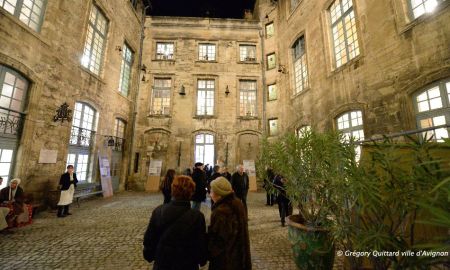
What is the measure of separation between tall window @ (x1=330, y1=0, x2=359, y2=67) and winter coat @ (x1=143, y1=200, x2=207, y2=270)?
26.1 ft

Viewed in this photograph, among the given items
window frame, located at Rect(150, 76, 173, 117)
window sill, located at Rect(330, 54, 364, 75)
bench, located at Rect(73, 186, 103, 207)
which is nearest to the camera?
window sill, located at Rect(330, 54, 364, 75)

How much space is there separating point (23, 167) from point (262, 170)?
6.76m

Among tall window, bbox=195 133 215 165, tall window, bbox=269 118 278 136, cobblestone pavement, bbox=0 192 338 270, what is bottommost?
cobblestone pavement, bbox=0 192 338 270

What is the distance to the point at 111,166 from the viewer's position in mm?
10180

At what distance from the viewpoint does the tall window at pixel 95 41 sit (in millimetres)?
8513

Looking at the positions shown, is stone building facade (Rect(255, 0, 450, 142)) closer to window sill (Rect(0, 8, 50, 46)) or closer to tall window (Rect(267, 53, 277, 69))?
tall window (Rect(267, 53, 277, 69))

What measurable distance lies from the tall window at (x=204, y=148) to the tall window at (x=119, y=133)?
13.6ft

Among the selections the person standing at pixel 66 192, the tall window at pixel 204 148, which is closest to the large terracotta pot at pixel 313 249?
the person standing at pixel 66 192

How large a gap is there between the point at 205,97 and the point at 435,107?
1029cm

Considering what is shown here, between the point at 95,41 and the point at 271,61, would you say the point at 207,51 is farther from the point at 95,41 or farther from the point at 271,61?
the point at 95,41

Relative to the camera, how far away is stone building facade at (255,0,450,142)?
4758mm

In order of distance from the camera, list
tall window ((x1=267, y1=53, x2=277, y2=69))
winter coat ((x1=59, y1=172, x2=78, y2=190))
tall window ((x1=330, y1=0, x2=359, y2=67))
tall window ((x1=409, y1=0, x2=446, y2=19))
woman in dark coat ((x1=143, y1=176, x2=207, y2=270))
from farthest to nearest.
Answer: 1. tall window ((x1=267, y1=53, x2=277, y2=69))
2. tall window ((x1=330, y1=0, x2=359, y2=67))
3. winter coat ((x1=59, y1=172, x2=78, y2=190))
4. tall window ((x1=409, y1=0, x2=446, y2=19))
5. woman in dark coat ((x1=143, y1=176, x2=207, y2=270))

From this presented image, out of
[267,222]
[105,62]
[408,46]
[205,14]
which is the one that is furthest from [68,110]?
[205,14]

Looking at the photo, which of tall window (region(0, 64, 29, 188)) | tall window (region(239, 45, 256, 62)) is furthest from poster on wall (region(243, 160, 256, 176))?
tall window (region(0, 64, 29, 188))
